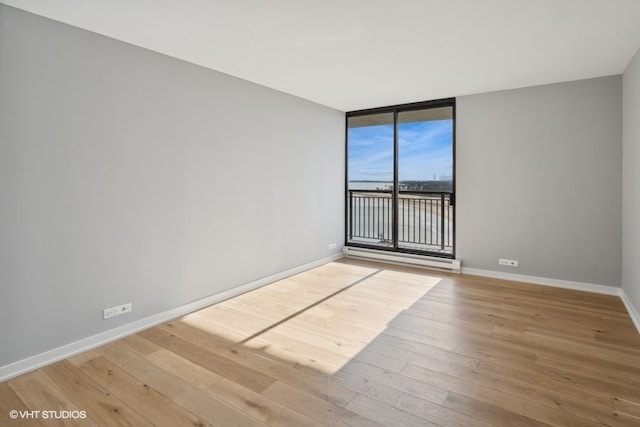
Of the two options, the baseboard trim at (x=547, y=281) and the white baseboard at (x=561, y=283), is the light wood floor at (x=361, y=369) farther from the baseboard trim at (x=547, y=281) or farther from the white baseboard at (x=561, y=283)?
the baseboard trim at (x=547, y=281)

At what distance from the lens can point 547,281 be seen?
168 inches

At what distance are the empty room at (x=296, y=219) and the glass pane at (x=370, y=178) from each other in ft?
2.51

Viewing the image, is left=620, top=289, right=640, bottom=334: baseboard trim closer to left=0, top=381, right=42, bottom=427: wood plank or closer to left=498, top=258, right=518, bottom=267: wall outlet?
left=498, top=258, right=518, bottom=267: wall outlet

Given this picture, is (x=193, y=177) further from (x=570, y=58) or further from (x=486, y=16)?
(x=570, y=58)

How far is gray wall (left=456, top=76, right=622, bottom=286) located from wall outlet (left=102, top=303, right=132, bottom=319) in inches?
161

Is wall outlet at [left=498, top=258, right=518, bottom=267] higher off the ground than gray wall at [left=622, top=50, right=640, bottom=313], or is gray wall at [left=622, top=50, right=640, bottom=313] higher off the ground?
gray wall at [left=622, top=50, right=640, bottom=313]

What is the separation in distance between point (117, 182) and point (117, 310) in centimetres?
105

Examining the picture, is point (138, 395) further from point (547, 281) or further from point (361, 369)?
point (547, 281)

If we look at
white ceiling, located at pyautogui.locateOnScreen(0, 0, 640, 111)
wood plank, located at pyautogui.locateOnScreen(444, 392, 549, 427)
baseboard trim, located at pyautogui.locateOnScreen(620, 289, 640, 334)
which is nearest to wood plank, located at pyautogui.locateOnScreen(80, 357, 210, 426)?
wood plank, located at pyautogui.locateOnScreen(444, 392, 549, 427)

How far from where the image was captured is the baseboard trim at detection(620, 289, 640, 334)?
302 cm

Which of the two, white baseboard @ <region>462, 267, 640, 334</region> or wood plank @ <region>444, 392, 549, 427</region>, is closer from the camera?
wood plank @ <region>444, 392, 549, 427</region>

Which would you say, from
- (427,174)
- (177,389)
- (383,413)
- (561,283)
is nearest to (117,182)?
(177,389)

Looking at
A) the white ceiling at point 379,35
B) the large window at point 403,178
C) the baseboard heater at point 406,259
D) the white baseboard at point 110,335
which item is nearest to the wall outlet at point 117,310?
the white baseboard at point 110,335

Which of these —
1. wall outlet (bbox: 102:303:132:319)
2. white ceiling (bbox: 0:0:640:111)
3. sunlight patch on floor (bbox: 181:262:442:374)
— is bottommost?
sunlight patch on floor (bbox: 181:262:442:374)
